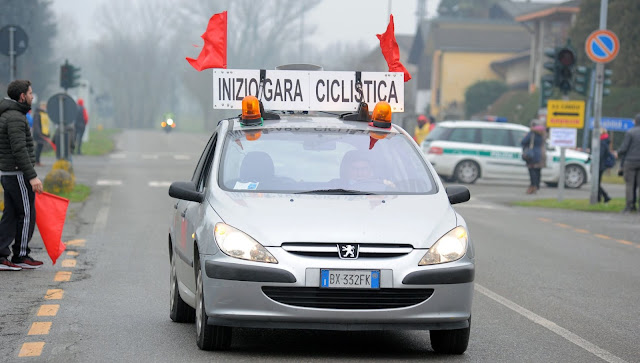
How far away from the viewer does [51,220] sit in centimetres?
1245

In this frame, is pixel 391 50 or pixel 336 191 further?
pixel 391 50

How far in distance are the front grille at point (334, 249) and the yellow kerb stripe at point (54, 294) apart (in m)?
3.65

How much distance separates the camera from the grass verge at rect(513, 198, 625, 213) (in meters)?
24.2

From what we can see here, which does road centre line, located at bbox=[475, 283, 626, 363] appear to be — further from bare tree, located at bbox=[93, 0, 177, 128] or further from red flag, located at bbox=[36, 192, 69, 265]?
bare tree, located at bbox=[93, 0, 177, 128]

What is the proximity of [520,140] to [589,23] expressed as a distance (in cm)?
1764

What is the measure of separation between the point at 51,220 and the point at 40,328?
13.0 ft

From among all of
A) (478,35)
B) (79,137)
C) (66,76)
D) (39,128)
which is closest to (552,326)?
(66,76)

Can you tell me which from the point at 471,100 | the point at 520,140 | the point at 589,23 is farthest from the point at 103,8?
the point at 520,140

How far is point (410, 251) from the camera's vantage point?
23.8 feet

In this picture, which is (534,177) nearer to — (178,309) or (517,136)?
(517,136)

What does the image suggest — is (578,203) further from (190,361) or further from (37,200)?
(190,361)

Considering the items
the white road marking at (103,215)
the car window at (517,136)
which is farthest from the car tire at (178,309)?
the car window at (517,136)

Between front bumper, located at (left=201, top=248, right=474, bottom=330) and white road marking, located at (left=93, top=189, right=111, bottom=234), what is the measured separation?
965 cm

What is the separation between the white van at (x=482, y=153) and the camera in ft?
106
